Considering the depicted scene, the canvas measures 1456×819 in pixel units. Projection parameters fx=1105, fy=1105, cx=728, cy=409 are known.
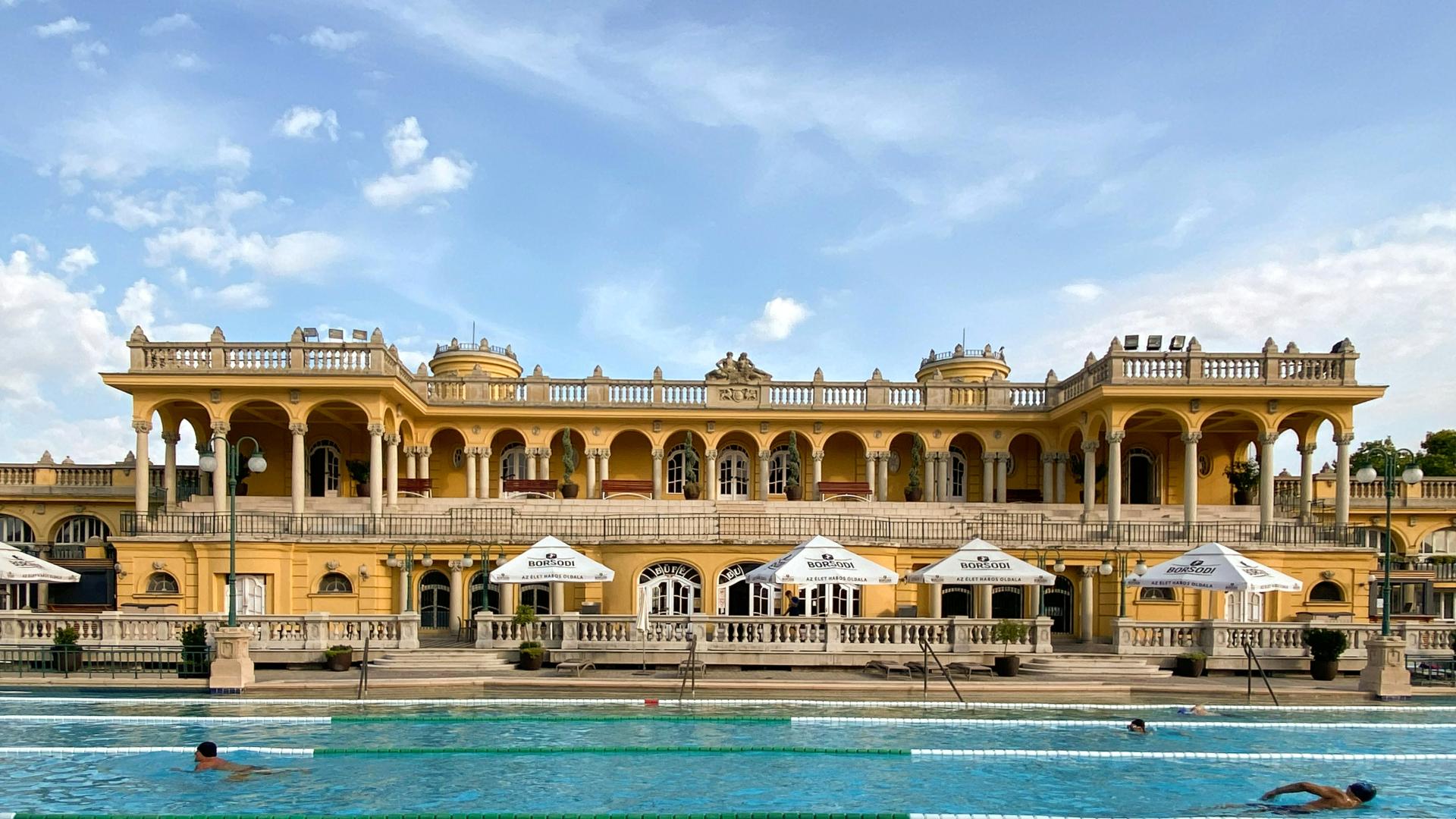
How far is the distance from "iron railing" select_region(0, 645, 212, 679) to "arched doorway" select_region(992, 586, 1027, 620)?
20.7 meters

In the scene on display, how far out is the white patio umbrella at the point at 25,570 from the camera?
940 inches

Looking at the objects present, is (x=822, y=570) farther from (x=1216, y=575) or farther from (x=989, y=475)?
(x=989, y=475)

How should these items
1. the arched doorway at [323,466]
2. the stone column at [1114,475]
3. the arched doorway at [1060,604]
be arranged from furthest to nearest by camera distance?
the arched doorway at [323,466] → the stone column at [1114,475] → the arched doorway at [1060,604]

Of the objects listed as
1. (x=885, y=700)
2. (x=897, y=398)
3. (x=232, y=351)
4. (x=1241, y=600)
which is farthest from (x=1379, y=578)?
(x=232, y=351)

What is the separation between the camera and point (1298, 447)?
118 feet

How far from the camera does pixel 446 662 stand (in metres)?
22.8

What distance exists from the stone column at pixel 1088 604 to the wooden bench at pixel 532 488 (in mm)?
17526

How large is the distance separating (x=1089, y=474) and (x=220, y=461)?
26920mm

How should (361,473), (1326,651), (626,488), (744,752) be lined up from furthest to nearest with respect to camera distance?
(626,488)
(361,473)
(1326,651)
(744,752)

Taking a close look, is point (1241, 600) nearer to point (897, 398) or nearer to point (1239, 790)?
point (897, 398)

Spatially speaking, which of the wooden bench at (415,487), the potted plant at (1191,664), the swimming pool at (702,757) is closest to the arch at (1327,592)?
the potted plant at (1191,664)

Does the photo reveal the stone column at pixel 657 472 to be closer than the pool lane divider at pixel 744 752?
No

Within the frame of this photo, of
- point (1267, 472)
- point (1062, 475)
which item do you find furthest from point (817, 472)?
point (1267, 472)

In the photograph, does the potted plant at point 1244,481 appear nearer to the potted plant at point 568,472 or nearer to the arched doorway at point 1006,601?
the arched doorway at point 1006,601
